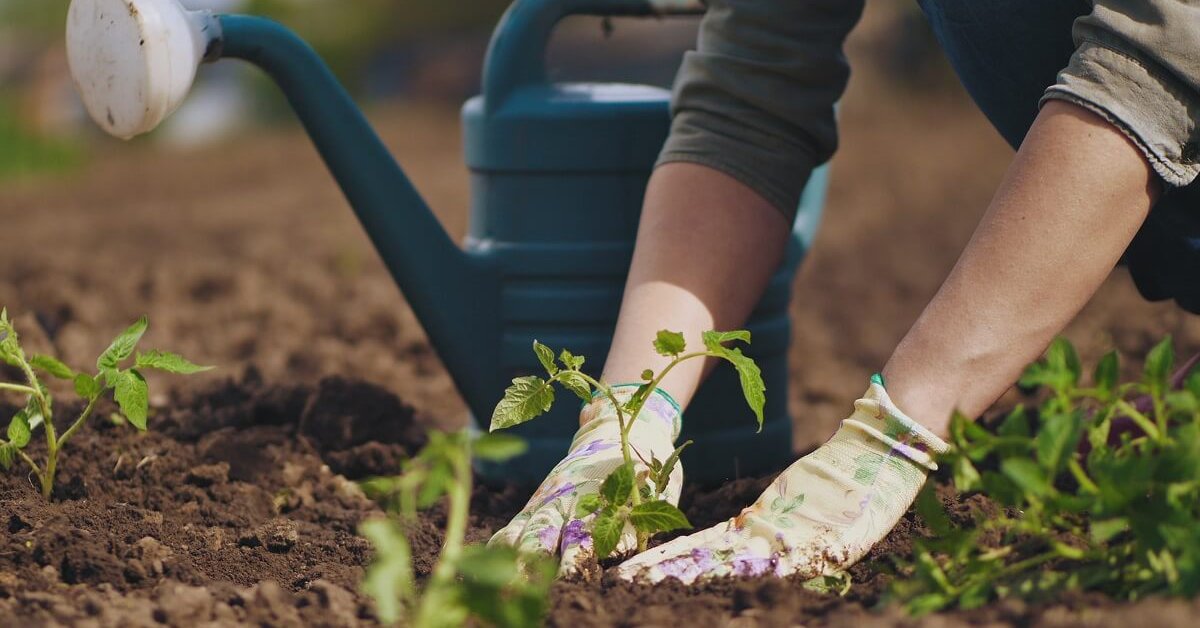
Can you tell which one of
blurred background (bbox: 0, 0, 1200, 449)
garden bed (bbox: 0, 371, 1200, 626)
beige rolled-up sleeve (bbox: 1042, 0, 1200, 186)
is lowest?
blurred background (bbox: 0, 0, 1200, 449)

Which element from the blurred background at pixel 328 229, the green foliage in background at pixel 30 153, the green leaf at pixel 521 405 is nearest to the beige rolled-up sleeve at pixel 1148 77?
the green leaf at pixel 521 405

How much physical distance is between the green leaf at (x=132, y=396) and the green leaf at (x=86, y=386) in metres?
0.03

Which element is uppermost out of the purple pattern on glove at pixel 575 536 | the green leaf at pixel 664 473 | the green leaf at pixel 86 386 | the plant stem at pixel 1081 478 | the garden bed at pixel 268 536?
the plant stem at pixel 1081 478

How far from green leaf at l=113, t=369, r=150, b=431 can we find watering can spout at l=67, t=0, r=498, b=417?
294 mm

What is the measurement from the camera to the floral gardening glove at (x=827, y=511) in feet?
3.96

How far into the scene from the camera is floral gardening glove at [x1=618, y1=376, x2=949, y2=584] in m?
1.21

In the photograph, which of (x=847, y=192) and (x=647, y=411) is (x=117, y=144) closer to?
(x=847, y=192)

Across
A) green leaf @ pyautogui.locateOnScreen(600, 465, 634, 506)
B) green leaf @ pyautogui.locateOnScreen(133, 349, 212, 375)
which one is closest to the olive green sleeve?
green leaf @ pyautogui.locateOnScreen(600, 465, 634, 506)

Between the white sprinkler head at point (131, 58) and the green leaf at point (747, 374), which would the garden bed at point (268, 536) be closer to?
the green leaf at point (747, 374)

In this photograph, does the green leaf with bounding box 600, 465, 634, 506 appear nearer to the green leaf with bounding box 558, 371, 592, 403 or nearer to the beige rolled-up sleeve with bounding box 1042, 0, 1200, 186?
the green leaf with bounding box 558, 371, 592, 403

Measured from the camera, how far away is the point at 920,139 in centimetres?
886

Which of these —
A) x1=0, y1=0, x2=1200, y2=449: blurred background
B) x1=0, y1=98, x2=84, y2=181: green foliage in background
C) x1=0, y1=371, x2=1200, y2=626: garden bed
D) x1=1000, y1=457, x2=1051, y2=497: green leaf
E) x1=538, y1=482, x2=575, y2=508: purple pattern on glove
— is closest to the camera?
x1=1000, y1=457, x2=1051, y2=497: green leaf

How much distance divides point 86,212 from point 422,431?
15.2 ft

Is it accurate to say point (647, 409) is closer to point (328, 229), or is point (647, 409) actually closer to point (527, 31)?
point (527, 31)
